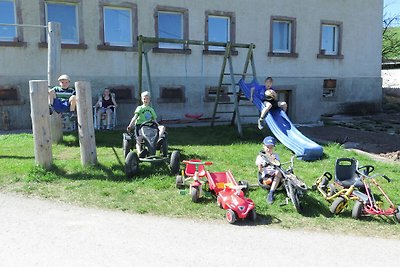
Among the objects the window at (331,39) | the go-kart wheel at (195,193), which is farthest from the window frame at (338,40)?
the go-kart wheel at (195,193)

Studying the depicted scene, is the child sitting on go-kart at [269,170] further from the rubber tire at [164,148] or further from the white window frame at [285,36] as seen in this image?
the white window frame at [285,36]

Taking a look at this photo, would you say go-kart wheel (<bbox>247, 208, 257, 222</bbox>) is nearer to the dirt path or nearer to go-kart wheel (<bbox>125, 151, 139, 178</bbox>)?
the dirt path

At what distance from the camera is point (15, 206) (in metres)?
5.84

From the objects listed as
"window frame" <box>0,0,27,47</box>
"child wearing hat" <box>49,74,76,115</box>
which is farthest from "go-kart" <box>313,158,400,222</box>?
"window frame" <box>0,0,27,47</box>

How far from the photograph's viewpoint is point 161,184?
6.95 m

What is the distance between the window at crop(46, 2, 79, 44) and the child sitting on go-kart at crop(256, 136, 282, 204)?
9.07 metres

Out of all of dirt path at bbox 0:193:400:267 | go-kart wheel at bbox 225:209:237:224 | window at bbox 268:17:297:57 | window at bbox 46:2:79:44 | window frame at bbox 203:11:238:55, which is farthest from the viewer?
window at bbox 268:17:297:57

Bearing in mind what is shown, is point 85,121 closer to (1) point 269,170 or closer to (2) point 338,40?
(1) point 269,170

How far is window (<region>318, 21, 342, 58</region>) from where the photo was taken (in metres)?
18.1

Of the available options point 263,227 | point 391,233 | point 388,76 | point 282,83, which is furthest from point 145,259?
point 388,76

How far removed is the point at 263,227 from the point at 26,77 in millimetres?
10038

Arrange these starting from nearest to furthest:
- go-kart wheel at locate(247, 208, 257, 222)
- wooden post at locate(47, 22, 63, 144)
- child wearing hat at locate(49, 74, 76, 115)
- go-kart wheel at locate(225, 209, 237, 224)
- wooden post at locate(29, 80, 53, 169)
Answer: go-kart wheel at locate(225, 209, 237, 224) → go-kart wheel at locate(247, 208, 257, 222) → wooden post at locate(29, 80, 53, 169) → child wearing hat at locate(49, 74, 76, 115) → wooden post at locate(47, 22, 63, 144)

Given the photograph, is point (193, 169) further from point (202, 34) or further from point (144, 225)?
point (202, 34)

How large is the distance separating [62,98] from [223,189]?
4.35 m
